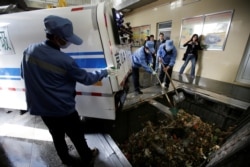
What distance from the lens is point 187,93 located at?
11.7 feet

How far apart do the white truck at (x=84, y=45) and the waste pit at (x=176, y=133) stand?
3.03ft

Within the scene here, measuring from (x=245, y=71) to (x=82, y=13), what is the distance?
5134 mm

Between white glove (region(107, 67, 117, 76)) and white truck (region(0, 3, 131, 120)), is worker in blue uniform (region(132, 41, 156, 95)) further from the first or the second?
white glove (region(107, 67, 117, 76))

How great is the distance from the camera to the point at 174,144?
2.63 meters

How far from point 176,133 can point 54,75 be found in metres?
2.73

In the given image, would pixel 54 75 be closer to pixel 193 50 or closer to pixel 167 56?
pixel 167 56

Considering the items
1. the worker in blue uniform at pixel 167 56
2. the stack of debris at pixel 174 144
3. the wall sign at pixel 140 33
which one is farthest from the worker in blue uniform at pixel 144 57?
the wall sign at pixel 140 33

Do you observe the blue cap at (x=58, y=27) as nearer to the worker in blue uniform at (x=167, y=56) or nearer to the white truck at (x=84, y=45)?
the white truck at (x=84, y=45)

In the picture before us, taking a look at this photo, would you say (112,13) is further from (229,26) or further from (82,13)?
(229,26)

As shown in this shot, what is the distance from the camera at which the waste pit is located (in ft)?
7.80

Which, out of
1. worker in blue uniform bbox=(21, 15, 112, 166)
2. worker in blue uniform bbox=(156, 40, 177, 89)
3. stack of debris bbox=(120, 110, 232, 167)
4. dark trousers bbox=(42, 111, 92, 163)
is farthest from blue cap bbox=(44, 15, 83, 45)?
worker in blue uniform bbox=(156, 40, 177, 89)

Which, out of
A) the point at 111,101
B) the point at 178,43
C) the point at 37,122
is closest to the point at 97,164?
the point at 111,101

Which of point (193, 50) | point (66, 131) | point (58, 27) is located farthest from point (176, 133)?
point (193, 50)

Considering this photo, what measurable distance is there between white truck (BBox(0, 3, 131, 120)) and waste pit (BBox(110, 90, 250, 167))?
0.92m
